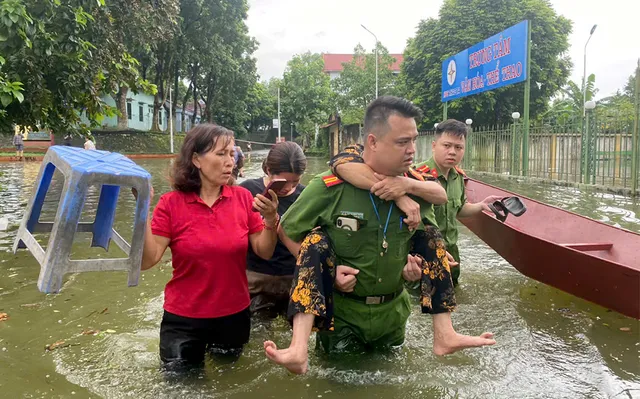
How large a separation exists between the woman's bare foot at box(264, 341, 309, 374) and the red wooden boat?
2.54 meters

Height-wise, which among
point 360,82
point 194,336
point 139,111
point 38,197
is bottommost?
point 194,336

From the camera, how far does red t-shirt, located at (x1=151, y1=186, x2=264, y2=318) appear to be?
2709mm

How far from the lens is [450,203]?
4.45 metres

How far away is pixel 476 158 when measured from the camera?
20453 millimetres

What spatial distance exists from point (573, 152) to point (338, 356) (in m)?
13.2

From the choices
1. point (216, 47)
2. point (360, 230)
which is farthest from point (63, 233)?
point (216, 47)

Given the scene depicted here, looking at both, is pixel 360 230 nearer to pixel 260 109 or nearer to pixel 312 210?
pixel 312 210

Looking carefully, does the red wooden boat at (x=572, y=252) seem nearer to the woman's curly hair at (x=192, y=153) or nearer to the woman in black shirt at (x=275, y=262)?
the woman in black shirt at (x=275, y=262)

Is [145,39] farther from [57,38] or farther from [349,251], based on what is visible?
[349,251]

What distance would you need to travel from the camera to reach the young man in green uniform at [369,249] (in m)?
2.47

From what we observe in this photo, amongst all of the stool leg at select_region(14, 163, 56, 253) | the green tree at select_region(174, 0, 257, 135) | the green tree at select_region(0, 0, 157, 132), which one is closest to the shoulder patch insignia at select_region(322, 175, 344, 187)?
the stool leg at select_region(14, 163, 56, 253)

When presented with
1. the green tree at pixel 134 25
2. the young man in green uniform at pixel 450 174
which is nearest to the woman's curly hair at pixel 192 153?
the young man in green uniform at pixel 450 174

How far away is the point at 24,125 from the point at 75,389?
17.2 feet

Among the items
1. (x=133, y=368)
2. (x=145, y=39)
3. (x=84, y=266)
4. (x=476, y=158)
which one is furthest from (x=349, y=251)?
(x=476, y=158)
